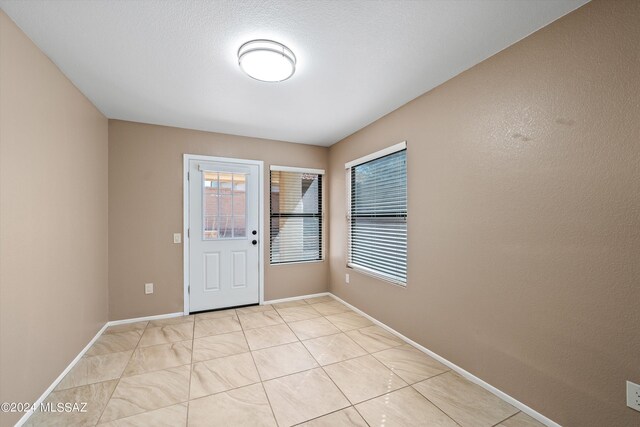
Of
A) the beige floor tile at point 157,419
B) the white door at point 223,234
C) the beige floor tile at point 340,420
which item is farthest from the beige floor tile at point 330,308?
the beige floor tile at point 157,419

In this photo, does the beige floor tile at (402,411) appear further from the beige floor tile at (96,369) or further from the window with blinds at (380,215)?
the beige floor tile at (96,369)

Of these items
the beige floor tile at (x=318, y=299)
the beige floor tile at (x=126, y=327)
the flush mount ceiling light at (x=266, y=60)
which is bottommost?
the beige floor tile at (x=318, y=299)

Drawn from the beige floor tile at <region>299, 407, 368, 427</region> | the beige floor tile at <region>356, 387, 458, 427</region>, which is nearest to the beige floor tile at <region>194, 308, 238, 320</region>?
the beige floor tile at <region>299, 407, 368, 427</region>

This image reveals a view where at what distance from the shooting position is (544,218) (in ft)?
5.31

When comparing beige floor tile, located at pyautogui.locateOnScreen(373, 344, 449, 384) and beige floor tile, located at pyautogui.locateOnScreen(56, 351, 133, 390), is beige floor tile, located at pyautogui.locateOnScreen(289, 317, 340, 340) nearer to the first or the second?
beige floor tile, located at pyautogui.locateOnScreen(373, 344, 449, 384)

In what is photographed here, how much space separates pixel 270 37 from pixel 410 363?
9.07 feet

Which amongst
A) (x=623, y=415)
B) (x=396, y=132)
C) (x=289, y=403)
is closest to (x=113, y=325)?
(x=289, y=403)

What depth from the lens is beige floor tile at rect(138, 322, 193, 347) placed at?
2.68 metres

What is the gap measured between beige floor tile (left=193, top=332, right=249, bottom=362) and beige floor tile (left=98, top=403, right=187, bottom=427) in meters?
0.62

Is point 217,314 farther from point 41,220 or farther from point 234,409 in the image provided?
point 41,220

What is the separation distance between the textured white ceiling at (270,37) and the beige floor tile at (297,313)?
2.51 meters

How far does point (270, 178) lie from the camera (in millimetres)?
3885

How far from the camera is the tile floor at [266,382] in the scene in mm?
Result: 1676

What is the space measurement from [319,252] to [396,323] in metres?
1.74
